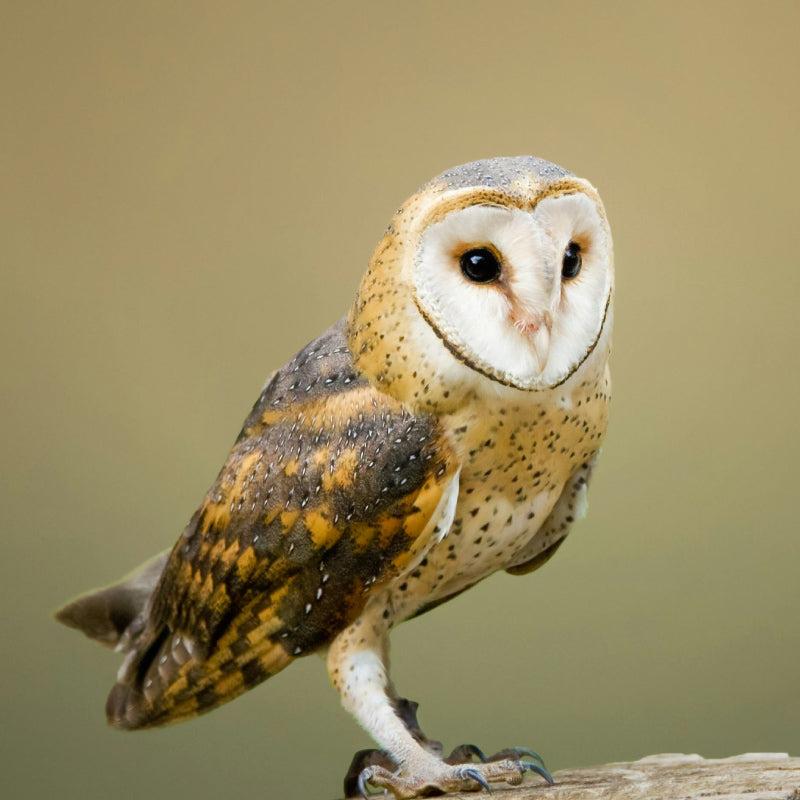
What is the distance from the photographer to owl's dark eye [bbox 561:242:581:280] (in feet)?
5.05

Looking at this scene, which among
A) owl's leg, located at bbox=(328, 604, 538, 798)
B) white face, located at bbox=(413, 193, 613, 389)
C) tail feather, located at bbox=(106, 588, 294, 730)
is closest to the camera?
white face, located at bbox=(413, 193, 613, 389)

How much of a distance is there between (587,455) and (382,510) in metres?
0.32

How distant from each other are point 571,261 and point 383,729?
63 centimetres

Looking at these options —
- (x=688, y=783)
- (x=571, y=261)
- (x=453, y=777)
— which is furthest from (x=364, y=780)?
(x=571, y=261)

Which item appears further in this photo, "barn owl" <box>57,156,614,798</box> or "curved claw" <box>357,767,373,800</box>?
"curved claw" <box>357,767,373,800</box>

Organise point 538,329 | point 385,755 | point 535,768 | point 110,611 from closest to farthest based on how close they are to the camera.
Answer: point 538,329 → point 535,768 → point 385,755 → point 110,611

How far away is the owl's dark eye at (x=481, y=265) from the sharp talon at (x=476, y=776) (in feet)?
1.95

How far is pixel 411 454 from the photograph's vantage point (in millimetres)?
1528

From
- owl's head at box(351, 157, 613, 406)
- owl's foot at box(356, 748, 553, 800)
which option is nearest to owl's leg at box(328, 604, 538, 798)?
owl's foot at box(356, 748, 553, 800)

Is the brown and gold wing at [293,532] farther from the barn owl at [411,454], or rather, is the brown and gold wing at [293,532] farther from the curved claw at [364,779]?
Answer: the curved claw at [364,779]

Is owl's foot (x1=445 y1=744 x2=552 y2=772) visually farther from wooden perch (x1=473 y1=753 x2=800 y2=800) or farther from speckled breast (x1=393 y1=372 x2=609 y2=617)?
speckled breast (x1=393 y1=372 x2=609 y2=617)

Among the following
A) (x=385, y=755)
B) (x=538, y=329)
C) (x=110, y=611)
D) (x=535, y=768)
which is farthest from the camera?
(x=110, y=611)

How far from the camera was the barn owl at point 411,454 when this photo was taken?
58.6 inches

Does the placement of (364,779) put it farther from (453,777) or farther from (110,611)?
(110,611)
